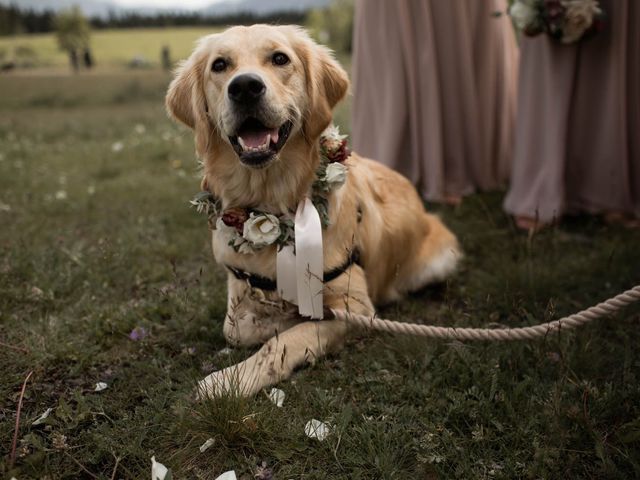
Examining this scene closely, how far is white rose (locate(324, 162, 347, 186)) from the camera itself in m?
2.48

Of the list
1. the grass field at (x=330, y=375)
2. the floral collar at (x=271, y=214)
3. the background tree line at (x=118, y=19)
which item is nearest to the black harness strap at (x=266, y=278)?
the floral collar at (x=271, y=214)

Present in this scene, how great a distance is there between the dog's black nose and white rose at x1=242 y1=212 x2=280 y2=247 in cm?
51

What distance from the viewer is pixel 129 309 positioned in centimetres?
281

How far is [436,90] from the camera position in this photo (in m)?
4.35

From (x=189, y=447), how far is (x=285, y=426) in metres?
0.33

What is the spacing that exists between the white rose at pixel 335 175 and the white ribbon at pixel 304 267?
0.51 feet

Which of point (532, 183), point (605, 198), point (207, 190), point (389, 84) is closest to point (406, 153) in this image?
point (389, 84)

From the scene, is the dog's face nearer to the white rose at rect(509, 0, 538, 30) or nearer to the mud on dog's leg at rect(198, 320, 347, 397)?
the mud on dog's leg at rect(198, 320, 347, 397)

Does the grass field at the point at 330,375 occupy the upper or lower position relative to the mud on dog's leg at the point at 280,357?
lower

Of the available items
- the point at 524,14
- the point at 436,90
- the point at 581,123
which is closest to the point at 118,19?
the point at 436,90

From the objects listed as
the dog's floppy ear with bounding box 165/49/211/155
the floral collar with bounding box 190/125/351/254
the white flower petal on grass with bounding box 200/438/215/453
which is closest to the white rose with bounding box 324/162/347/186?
the floral collar with bounding box 190/125/351/254

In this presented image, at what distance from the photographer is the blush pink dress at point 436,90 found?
4.28m

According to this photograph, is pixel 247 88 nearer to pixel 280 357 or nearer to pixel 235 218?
pixel 235 218

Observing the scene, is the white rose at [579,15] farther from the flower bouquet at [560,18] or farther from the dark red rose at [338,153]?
the dark red rose at [338,153]
